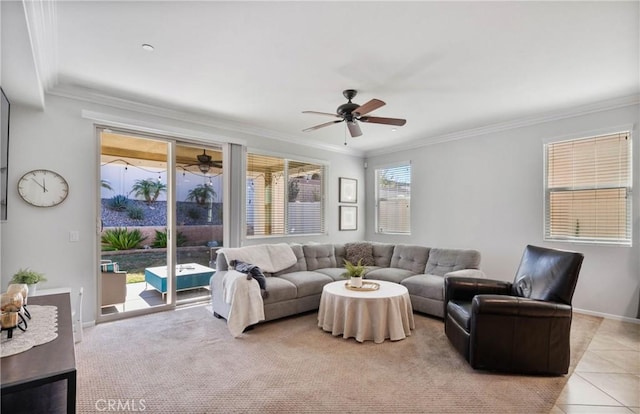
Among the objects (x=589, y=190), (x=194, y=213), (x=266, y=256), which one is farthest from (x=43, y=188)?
(x=589, y=190)

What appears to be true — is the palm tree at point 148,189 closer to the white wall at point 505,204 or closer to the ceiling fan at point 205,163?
the ceiling fan at point 205,163

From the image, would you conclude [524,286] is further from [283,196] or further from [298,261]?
[283,196]

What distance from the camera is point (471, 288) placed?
10.5 ft

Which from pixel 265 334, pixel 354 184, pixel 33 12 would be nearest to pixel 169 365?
pixel 265 334

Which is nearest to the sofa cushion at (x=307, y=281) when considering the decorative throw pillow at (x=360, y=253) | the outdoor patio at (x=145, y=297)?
the decorative throw pillow at (x=360, y=253)

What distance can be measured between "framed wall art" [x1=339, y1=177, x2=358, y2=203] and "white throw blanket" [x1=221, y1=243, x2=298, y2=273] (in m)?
2.13

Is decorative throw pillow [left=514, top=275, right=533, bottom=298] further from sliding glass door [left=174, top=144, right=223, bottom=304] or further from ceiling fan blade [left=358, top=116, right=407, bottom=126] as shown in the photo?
sliding glass door [left=174, top=144, right=223, bottom=304]

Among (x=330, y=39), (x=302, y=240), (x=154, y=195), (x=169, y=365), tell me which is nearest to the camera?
(x=330, y=39)

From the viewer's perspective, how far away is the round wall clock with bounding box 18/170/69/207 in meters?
3.25

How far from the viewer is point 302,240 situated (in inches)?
229

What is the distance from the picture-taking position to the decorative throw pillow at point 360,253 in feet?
17.0

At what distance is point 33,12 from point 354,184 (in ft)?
17.6

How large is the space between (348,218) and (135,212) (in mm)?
3864

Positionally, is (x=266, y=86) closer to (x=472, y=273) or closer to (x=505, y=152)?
(x=472, y=273)
